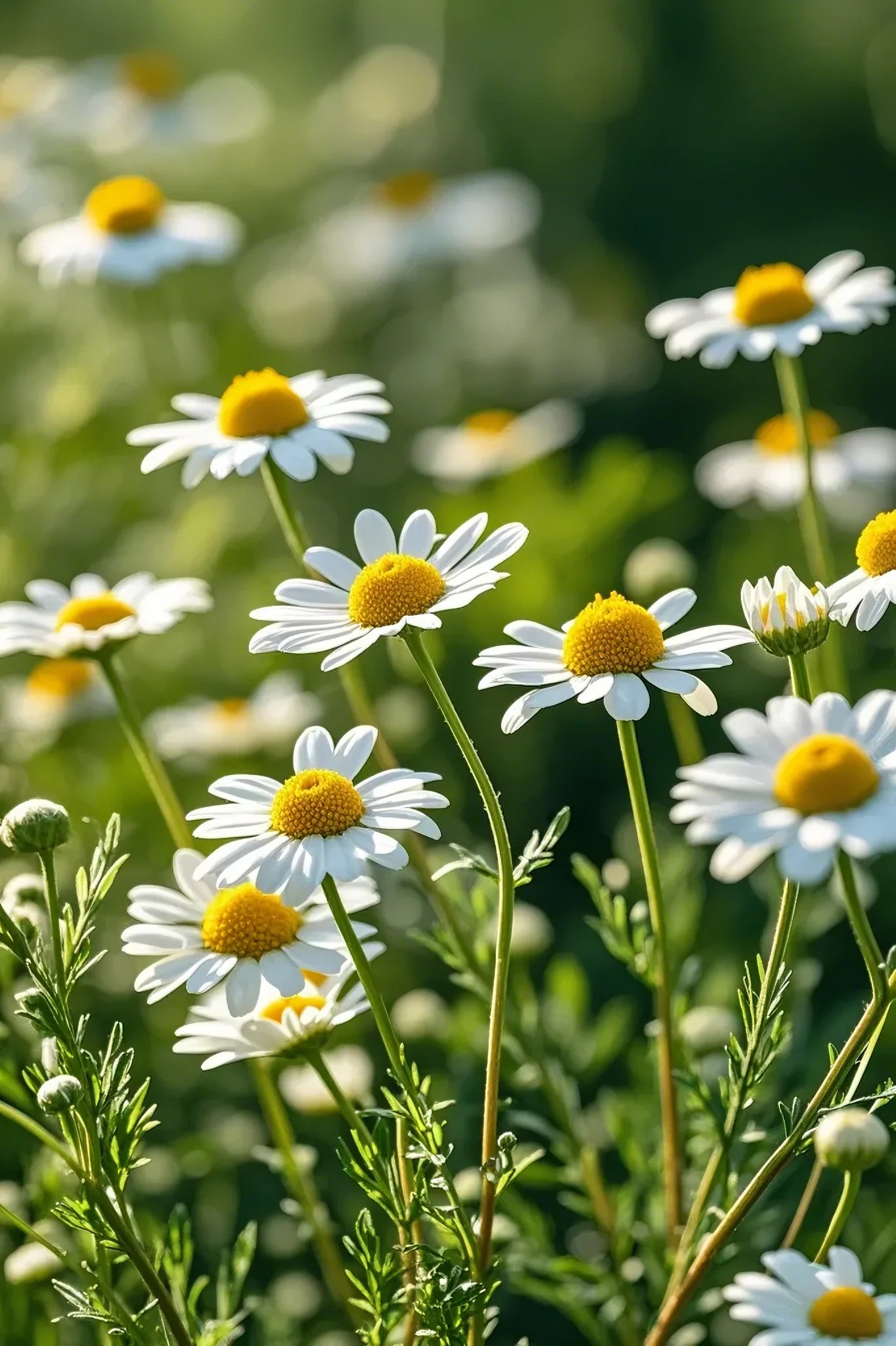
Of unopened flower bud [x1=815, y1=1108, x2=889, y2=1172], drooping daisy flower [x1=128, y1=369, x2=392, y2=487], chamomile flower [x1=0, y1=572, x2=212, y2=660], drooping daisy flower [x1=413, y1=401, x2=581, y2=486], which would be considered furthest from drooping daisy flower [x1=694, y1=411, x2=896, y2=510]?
unopened flower bud [x1=815, y1=1108, x2=889, y2=1172]

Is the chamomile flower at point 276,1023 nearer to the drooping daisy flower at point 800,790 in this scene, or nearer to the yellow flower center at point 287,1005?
the yellow flower center at point 287,1005

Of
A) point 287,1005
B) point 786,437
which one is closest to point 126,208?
point 786,437

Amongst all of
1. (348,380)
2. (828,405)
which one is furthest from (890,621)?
(348,380)

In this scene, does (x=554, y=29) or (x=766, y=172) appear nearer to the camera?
(x=766, y=172)

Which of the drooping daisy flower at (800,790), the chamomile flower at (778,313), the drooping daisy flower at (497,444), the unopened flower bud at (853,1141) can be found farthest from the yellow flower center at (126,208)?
the unopened flower bud at (853,1141)

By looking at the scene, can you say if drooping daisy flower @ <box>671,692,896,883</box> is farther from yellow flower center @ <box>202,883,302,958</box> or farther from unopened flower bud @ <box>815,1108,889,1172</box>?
yellow flower center @ <box>202,883,302,958</box>

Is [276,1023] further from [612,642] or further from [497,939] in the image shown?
[612,642]

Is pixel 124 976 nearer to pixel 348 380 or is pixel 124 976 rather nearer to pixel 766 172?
pixel 348 380
